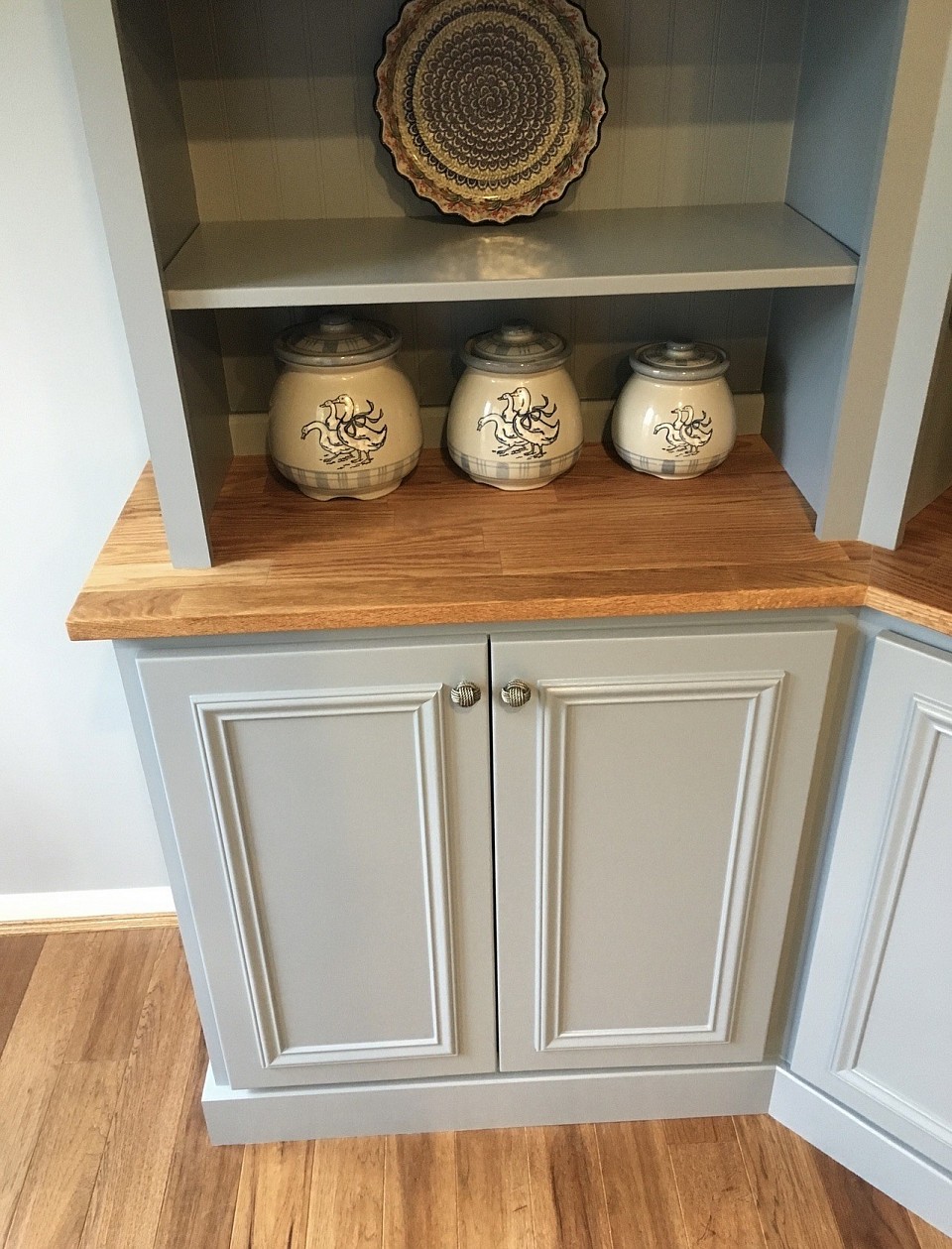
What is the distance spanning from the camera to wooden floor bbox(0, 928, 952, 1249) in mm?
Result: 1407

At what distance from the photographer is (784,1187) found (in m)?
1.45

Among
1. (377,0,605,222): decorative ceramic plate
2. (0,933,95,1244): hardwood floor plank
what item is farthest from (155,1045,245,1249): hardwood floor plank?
(377,0,605,222): decorative ceramic plate

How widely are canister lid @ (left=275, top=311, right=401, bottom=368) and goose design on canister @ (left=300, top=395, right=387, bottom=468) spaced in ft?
0.15

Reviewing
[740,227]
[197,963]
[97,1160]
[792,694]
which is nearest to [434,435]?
[740,227]

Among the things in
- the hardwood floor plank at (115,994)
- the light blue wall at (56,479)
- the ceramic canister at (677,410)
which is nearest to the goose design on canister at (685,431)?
the ceramic canister at (677,410)

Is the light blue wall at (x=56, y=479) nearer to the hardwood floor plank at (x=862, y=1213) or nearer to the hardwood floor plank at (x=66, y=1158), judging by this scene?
the hardwood floor plank at (x=66, y=1158)

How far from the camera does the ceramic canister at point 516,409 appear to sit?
1207mm

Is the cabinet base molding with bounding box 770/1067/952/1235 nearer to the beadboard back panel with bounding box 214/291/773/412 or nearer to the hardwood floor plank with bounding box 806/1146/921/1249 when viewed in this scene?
the hardwood floor plank with bounding box 806/1146/921/1249

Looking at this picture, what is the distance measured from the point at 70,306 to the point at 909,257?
995 mm

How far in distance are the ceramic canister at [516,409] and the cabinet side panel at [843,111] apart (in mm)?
328

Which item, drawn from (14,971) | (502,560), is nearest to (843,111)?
(502,560)

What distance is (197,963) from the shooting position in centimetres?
135

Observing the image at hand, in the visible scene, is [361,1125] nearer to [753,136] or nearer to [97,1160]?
[97,1160]

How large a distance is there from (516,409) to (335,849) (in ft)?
1.84
